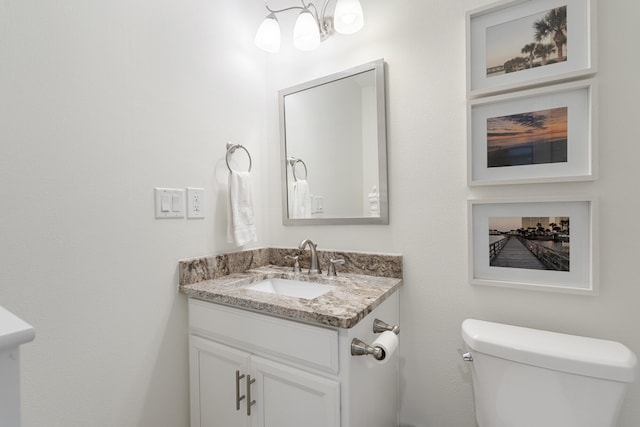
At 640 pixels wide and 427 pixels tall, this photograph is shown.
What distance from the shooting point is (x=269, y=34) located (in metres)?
1.40

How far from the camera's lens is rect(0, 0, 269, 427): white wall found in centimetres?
85

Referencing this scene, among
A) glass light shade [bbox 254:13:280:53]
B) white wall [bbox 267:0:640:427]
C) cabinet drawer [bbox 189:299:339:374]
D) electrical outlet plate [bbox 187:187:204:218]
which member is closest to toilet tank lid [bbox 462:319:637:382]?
white wall [bbox 267:0:640:427]

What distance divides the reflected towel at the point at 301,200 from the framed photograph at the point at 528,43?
0.83 m

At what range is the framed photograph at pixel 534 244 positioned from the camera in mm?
943

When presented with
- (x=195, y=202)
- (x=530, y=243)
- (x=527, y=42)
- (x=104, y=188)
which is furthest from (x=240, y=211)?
(x=527, y=42)

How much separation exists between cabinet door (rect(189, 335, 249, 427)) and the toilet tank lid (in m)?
0.79

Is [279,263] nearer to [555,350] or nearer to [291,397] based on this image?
[291,397]

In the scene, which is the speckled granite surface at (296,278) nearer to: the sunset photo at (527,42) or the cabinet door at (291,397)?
the cabinet door at (291,397)

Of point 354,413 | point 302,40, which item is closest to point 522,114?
point 302,40

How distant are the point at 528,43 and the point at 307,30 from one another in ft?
2.85

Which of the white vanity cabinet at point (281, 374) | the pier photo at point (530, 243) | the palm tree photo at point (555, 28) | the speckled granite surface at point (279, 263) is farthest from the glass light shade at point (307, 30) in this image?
the white vanity cabinet at point (281, 374)

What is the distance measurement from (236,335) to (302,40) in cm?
128

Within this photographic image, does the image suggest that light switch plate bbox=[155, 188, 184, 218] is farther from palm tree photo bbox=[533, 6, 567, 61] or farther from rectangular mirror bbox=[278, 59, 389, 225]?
palm tree photo bbox=[533, 6, 567, 61]

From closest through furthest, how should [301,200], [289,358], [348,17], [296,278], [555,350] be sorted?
[555,350] < [289,358] < [348,17] < [296,278] < [301,200]
